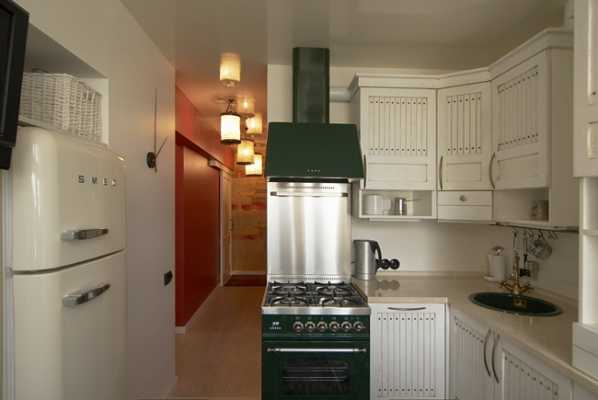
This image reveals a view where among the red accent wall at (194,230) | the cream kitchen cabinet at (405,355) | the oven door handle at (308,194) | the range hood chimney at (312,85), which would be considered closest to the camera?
the cream kitchen cabinet at (405,355)

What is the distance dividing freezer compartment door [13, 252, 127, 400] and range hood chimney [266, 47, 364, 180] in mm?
1299

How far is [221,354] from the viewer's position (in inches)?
136

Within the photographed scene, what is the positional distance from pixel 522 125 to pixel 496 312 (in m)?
1.11

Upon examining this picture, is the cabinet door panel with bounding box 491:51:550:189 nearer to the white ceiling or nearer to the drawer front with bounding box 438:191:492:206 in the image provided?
the drawer front with bounding box 438:191:492:206

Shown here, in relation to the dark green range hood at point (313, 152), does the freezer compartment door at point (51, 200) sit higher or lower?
lower

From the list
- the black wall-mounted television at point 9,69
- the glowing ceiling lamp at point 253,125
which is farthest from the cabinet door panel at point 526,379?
the glowing ceiling lamp at point 253,125

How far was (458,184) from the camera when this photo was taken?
7.86 feet

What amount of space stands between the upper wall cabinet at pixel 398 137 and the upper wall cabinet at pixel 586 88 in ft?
4.24

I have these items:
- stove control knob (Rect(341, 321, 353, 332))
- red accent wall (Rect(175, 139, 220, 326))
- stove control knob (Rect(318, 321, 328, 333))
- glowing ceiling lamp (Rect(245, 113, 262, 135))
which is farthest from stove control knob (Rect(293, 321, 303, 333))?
glowing ceiling lamp (Rect(245, 113, 262, 135))

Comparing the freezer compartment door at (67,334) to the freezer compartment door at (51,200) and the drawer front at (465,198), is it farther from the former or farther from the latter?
the drawer front at (465,198)

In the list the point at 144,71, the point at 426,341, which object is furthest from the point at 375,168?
the point at 144,71

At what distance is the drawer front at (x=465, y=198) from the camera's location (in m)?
2.30

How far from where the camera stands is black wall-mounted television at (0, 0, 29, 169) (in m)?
0.83

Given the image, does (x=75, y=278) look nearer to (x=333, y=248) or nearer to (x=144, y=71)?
(x=144, y=71)
